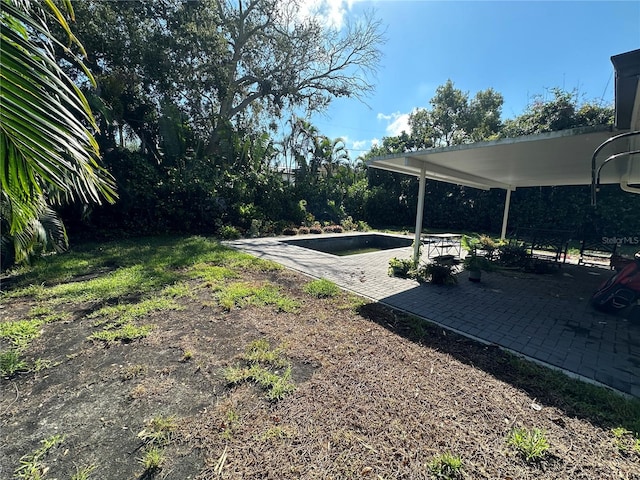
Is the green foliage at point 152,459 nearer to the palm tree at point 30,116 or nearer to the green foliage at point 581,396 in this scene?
the palm tree at point 30,116

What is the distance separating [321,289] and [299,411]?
308 centimetres

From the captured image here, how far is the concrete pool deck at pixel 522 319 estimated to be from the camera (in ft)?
10.2

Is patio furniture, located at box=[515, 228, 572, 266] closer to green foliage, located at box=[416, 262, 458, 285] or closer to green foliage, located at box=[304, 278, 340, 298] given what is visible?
green foliage, located at box=[416, 262, 458, 285]

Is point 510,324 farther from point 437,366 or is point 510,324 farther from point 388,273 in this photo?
point 388,273

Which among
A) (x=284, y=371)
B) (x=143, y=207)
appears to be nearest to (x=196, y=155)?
(x=143, y=207)

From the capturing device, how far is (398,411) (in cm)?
230

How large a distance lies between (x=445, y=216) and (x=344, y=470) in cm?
1774

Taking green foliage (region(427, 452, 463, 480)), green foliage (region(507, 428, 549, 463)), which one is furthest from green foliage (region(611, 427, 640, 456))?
green foliage (region(427, 452, 463, 480))

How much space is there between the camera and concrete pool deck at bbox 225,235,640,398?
311 cm

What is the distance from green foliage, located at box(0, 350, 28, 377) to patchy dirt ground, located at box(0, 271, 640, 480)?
0.31 feet

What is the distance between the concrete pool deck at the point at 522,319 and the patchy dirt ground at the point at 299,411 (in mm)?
656

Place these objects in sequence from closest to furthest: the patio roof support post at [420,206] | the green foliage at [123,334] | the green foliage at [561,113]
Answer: the green foliage at [123,334] < the patio roof support post at [420,206] < the green foliage at [561,113]

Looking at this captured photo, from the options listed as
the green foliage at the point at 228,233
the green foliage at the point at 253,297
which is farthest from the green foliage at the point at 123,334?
the green foliage at the point at 228,233

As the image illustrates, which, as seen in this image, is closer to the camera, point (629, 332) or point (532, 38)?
point (629, 332)
